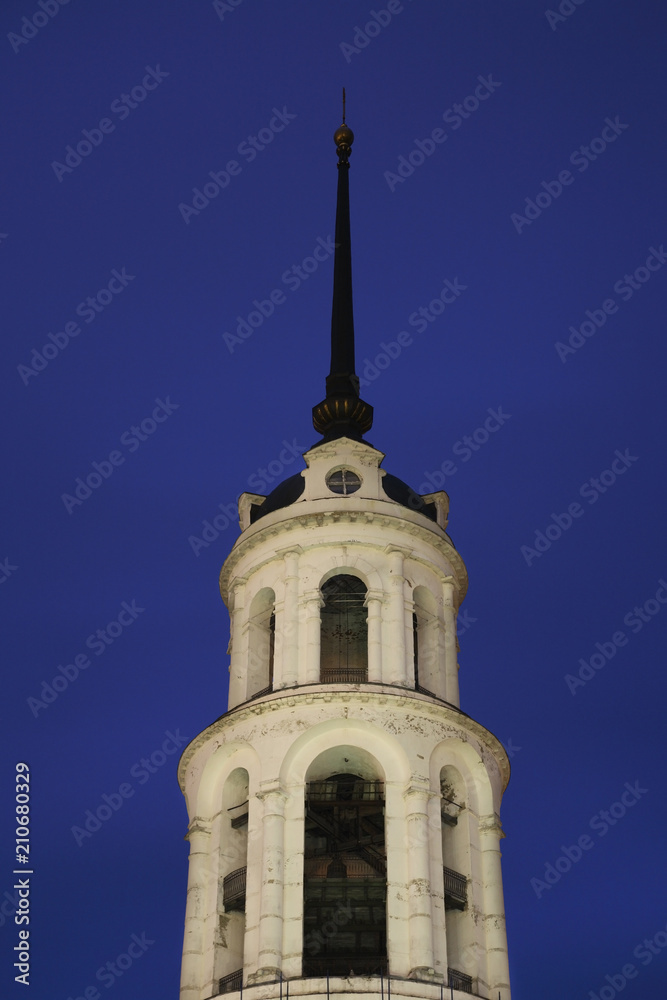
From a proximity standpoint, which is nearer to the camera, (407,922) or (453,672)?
(407,922)

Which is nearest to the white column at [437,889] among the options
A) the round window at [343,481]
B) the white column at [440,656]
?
the white column at [440,656]

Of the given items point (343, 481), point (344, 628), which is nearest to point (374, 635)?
point (344, 628)

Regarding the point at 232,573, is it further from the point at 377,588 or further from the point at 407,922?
the point at 407,922

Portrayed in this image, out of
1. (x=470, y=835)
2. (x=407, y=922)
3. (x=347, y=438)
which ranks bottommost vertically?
(x=407, y=922)

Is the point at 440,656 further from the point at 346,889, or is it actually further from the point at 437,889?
the point at 437,889

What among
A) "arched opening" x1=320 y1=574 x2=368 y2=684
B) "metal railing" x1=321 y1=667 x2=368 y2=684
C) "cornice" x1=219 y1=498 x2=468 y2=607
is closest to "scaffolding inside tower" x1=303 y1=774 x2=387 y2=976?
"metal railing" x1=321 y1=667 x2=368 y2=684

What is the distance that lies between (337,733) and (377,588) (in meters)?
5.89

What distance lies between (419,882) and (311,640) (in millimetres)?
9330

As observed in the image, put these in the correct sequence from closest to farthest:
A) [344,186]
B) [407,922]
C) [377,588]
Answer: [407,922] → [377,588] → [344,186]

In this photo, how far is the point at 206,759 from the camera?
49.2 meters

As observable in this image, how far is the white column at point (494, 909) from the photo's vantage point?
45.4m

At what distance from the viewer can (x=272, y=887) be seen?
146 feet

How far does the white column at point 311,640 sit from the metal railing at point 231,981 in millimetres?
9584

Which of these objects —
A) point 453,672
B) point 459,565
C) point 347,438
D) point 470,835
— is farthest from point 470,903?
point 347,438
